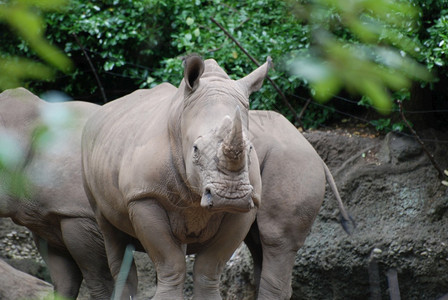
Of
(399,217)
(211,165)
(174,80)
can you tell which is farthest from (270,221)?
(174,80)

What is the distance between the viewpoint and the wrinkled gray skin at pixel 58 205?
19.8 feet

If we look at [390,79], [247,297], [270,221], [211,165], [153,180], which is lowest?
[247,297]

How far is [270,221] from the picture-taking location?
5312 mm

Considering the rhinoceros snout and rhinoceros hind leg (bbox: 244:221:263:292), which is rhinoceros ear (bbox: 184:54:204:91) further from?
rhinoceros hind leg (bbox: 244:221:263:292)

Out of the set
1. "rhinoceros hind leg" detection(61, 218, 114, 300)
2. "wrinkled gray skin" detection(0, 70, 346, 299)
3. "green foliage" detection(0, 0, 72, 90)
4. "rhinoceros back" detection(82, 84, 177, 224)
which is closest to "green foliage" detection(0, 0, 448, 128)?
"wrinkled gray skin" detection(0, 70, 346, 299)

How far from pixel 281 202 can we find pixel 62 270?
2.13 m

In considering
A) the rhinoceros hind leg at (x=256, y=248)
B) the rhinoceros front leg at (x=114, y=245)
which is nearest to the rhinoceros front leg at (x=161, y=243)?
the rhinoceros front leg at (x=114, y=245)

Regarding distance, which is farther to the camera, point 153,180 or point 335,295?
point 335,295

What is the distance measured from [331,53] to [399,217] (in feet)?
18.5

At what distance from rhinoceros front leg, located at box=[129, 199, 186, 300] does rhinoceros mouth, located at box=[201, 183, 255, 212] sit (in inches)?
30.3

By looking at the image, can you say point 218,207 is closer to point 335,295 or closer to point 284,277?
point 284,277

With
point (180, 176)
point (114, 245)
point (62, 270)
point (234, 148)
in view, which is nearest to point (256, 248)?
point (114, 245)

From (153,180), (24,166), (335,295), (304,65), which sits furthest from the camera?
(335,295)

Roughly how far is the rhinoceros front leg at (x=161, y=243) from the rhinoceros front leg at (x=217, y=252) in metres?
0.13
